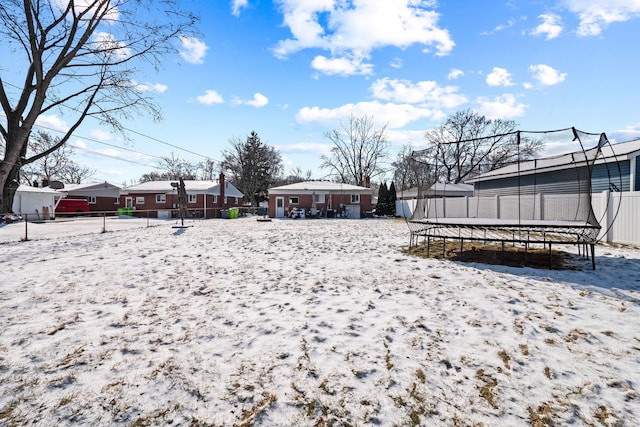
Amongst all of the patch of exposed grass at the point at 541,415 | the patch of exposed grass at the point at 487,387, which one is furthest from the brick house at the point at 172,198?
the patch of exposed grass at the point at 541,415

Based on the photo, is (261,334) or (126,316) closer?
(261,334)

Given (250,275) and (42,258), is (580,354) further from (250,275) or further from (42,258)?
(42,258)

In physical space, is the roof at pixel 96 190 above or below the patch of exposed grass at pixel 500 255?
above

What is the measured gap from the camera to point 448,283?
466 centimetres

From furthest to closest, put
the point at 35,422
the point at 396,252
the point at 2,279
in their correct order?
the point at 396,252
the point at 2,279
the point at 35,422

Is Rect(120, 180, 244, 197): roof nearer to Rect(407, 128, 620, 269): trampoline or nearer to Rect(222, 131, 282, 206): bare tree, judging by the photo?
Rect(222, 131, 282, 206): bare tree

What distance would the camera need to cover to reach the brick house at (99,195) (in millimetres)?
32844

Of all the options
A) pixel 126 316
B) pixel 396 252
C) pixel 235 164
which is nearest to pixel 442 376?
pixel 126 316

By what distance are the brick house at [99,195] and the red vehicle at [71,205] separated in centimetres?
199

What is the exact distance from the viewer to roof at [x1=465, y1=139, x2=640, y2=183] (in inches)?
368

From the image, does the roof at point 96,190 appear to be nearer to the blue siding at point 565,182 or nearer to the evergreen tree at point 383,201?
the evergreen tree at point 383,201

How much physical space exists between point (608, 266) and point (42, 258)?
11.8 meters

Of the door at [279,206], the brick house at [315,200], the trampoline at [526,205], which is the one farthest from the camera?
the door at [279,206]

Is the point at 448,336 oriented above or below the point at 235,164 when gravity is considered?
below
